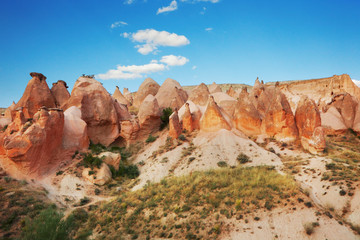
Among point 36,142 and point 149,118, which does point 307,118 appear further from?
point 36,142

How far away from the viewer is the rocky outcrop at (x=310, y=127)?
19.0 metres

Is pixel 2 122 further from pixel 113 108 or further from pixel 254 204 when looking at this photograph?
pixel 254 204

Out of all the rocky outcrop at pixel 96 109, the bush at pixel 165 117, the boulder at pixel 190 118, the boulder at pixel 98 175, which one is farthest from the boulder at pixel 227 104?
the boulder at pixel 98 175

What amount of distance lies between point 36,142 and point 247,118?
20.5 m

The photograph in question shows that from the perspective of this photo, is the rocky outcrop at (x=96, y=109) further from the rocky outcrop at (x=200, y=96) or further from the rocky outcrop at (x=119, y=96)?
the rocky outcrop at (x=119, y=96)

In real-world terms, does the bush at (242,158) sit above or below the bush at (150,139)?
below

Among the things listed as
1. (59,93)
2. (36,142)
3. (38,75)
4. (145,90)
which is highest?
(38,75)

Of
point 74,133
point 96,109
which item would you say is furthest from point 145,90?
point 74,133

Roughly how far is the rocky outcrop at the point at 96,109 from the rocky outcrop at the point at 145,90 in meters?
10.7

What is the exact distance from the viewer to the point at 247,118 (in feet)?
83.4

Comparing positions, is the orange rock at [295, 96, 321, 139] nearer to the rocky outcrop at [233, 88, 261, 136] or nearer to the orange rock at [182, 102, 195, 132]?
the rocky outcrop at [233, 88, 261, 136]

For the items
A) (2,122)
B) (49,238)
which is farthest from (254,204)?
(2,122)

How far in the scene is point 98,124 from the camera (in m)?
27.7

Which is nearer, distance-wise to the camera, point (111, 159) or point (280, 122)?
point (111, 159)
